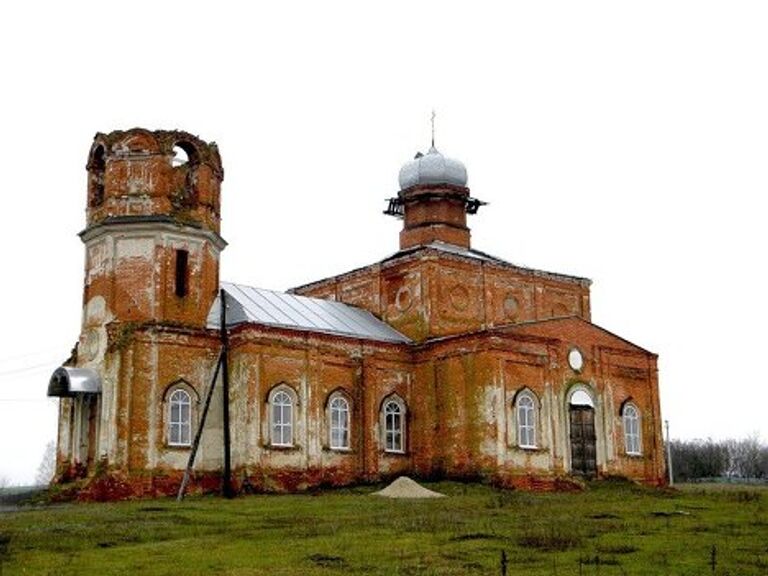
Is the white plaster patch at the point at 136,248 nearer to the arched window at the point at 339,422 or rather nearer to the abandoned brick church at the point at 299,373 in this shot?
the abandoned brick church at the point at 299,373

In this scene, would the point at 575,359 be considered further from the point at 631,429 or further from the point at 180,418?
the point at 180,418

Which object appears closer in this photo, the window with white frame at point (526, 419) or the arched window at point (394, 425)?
the window with white frame at point (526, 419)

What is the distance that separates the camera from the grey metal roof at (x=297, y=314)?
34.2 meters

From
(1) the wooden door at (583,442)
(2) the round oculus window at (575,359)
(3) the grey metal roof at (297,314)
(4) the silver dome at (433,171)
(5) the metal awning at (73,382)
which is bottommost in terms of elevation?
(1) the wooden door at (583,442)

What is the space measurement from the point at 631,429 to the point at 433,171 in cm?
1318

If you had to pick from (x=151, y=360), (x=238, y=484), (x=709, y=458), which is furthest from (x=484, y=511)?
(x=709, y=458)

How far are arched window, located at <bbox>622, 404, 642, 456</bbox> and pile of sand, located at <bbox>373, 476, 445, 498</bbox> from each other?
1083 centimetres

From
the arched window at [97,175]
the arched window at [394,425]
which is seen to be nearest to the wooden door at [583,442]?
the arched window at [394,425]

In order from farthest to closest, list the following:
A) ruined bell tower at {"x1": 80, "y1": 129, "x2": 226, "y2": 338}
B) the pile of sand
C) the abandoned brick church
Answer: ruined bell tower at {"x1": 80, "y1": 129, "x2": 226, "y2": 338} < the abandoned brick church < the pile of sand

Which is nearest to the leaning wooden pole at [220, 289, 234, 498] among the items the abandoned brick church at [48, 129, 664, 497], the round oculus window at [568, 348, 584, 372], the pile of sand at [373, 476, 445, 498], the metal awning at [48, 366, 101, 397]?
the abandoned brick church at [48, 129, 664, 497]

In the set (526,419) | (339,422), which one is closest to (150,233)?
(339,422)

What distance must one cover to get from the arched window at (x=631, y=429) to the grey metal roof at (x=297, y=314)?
8.48 meters

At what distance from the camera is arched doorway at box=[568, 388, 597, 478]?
36.2 meters

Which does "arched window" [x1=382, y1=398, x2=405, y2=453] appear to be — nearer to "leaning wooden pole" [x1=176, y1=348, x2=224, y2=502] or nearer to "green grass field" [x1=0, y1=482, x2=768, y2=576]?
"leaning wooden pole" [x1=176, y1=348, x2=224, y2=502]
